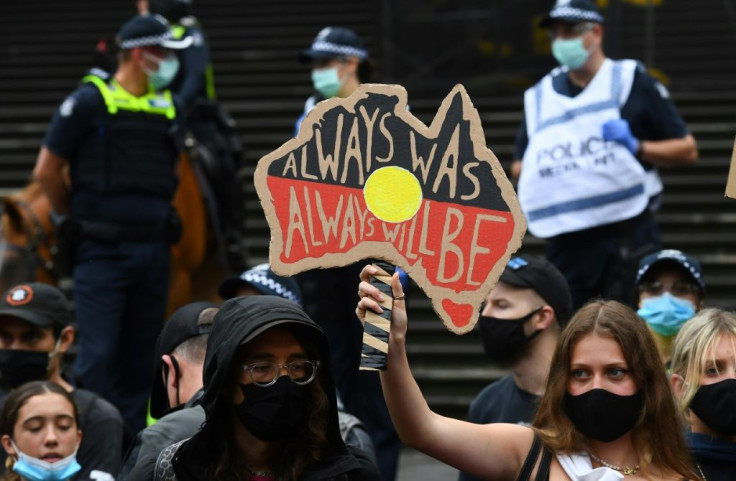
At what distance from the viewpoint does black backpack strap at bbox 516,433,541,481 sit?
425 cm

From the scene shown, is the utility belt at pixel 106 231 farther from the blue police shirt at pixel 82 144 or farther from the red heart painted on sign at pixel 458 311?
the red heart painted on sign at pixel 458 311

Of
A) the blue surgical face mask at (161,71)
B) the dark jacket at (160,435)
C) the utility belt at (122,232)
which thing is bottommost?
the utility belt at (122,232)

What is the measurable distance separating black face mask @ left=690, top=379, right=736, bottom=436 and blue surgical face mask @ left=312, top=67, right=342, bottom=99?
424cm

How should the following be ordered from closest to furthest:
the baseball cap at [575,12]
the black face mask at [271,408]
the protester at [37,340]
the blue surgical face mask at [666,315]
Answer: the black face mask at [271,408] < the protester at [37,340] < the blue surgical face mask at [666,315] < the baseball cap at [575,12]

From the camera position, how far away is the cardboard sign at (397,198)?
4.31 metres

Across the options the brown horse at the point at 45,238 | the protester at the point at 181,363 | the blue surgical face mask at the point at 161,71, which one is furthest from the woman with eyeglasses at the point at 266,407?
the brown horse at the point at 45,238

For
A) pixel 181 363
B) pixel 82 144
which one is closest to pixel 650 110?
pixel 82 144

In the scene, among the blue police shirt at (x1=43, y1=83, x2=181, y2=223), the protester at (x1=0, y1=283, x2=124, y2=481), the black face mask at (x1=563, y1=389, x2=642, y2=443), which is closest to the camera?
the black face mask at (x1=563, y1=389, x2=642, y2=443)

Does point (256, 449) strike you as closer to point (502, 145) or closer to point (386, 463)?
point (386, 463)

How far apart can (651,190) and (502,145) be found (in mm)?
5459

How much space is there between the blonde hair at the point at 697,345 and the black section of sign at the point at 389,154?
0.98 metres

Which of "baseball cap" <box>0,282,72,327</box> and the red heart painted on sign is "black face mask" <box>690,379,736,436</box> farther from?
"baseball cap" <box>0,282,72,327</box>

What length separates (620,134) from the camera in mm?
7648

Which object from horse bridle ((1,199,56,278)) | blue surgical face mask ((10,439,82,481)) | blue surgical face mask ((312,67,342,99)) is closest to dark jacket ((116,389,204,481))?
blue surgical face mask ((10,439,82,481))
